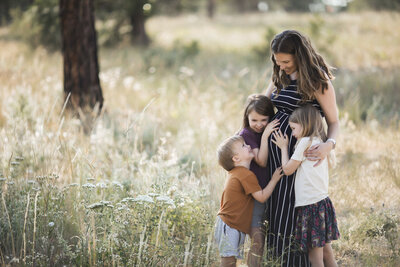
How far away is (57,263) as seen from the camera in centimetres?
297

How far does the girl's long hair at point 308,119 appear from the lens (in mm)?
2842

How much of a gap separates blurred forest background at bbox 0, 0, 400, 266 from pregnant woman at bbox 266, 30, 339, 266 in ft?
1.65

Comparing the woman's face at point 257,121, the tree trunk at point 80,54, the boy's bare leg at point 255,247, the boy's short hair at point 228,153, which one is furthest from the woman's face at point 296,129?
the tree trunk at point 80,54

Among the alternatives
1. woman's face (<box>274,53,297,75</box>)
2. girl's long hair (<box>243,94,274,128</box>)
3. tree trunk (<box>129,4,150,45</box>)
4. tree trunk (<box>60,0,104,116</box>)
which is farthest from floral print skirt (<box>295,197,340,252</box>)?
tree trunk (<box>129,4,150,45</box>)

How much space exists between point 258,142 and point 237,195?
44 centimetres

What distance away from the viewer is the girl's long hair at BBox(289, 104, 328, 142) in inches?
112

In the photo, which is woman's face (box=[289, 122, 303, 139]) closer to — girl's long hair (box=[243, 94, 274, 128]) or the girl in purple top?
the girl in purple top

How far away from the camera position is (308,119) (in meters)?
2.84

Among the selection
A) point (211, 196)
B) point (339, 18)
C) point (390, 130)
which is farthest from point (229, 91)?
point (339, 18)

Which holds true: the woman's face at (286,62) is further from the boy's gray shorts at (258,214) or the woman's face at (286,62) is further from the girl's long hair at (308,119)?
the boy's gray shorts at (258,214)

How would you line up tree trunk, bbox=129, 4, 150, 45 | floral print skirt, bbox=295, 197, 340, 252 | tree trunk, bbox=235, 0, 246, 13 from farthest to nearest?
tree trunk, bbox=235, 0, 246, 13 → tree trunk, bbox=129, 4, 150, 45 → floral print skirt, bbox=295, 197, 340, 252

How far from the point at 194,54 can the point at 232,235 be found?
9.74 m

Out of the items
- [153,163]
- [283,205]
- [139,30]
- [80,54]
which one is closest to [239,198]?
[283,205]

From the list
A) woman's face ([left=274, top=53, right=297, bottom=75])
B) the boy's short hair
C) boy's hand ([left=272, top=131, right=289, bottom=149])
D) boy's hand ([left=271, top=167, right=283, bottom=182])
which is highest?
woman's face ([left=274, top=53, right=297, bottom=75])
